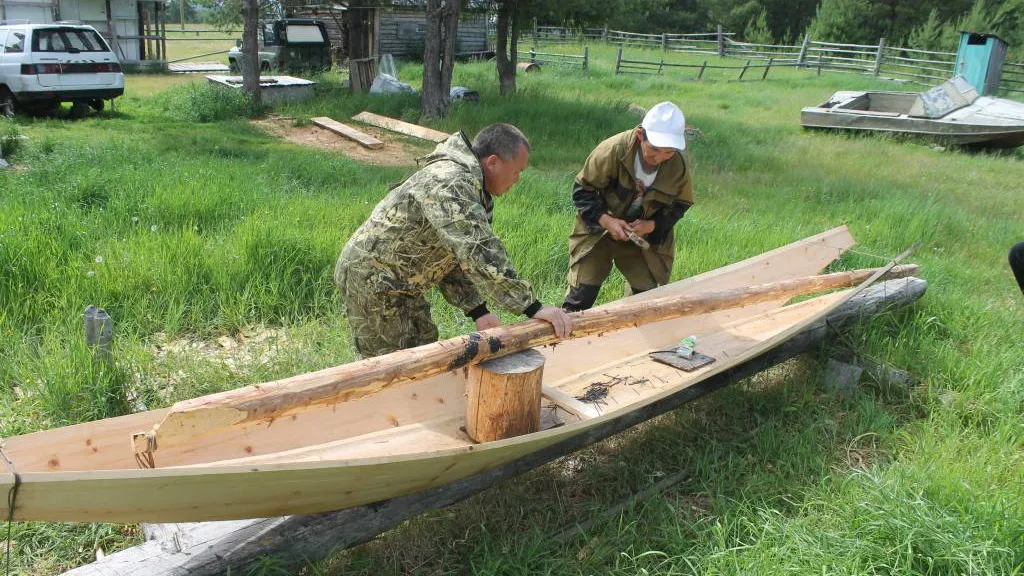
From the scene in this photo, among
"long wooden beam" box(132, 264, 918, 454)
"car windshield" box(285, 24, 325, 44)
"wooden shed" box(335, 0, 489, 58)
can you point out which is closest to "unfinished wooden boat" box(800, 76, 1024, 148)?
"wooden shed" box(335, 0, 489, 58)

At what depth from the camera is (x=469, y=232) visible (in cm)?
279

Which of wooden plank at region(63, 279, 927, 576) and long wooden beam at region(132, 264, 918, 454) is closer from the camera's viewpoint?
long wooden beam at region(132, 264, 918, 454)

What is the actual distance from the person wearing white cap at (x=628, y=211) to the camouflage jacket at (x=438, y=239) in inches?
49.8

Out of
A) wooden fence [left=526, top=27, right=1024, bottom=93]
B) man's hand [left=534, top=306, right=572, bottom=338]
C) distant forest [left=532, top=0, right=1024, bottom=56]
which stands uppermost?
distant forest [left=532, top=0, right=1024, bottom=56]

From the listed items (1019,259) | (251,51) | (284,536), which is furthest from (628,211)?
(251,51)

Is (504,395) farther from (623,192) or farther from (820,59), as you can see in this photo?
(820,59)

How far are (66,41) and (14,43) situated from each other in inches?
29.9

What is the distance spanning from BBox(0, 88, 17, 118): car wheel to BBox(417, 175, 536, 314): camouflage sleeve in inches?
449

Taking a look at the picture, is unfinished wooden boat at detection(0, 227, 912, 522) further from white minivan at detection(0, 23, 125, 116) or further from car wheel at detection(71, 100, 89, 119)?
car wheel at detection(71, 100, 89, 119)

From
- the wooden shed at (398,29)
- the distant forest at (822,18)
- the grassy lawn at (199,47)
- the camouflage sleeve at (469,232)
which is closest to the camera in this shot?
the camouflage sleeve at (469,232)

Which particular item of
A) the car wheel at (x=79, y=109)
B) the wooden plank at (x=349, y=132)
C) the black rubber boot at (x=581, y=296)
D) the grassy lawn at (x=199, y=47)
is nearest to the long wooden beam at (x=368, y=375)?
the black rubber boot at (x=581, y=296)

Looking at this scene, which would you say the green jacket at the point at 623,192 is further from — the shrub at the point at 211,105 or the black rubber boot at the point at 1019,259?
the shrub at the point at 211,105

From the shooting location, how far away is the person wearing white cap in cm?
425

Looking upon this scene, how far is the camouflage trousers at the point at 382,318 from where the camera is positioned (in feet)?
10.8
